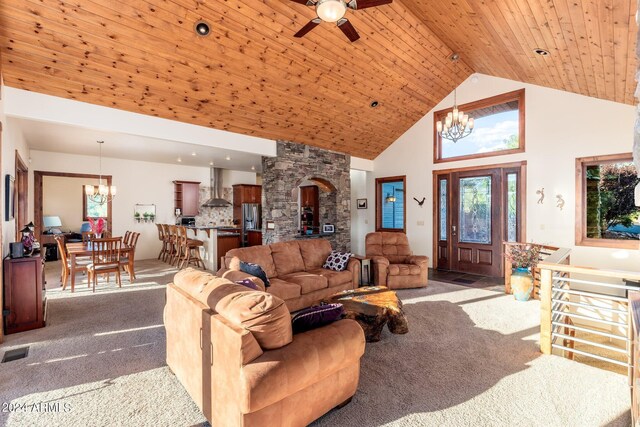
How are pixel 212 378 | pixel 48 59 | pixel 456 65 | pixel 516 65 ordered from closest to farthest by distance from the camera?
pixel 212 378
pixel 48 59
pixel 516 65
pixel 456 65

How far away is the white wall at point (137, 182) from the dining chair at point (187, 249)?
2.18 meters

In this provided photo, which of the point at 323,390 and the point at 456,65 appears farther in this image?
the point at 456,65

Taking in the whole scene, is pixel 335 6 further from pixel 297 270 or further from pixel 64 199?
pixel 64 199

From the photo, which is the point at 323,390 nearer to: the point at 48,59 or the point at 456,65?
the point at 48,59

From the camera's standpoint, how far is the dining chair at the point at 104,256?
5152mm

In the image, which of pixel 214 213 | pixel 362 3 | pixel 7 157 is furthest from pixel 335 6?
pixel 214 213

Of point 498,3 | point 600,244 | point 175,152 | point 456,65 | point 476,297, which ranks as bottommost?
point 476,297

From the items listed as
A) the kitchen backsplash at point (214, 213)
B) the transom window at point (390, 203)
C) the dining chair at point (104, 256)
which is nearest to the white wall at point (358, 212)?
the transom window at point (390, 203)

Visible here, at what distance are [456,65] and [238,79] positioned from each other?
14.0 ft

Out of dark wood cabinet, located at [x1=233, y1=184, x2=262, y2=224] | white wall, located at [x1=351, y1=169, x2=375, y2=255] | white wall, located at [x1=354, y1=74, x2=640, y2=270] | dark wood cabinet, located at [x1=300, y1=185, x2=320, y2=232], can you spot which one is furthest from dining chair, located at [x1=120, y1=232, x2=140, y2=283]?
white wall, located at [x1=354, y1=74, x2=640, y2=270]

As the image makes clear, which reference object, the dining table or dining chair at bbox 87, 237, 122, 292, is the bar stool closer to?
the dining table

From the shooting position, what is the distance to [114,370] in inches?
104

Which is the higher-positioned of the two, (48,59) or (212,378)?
(48,59)

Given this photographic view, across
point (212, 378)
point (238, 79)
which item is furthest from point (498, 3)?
point (212, 378)
